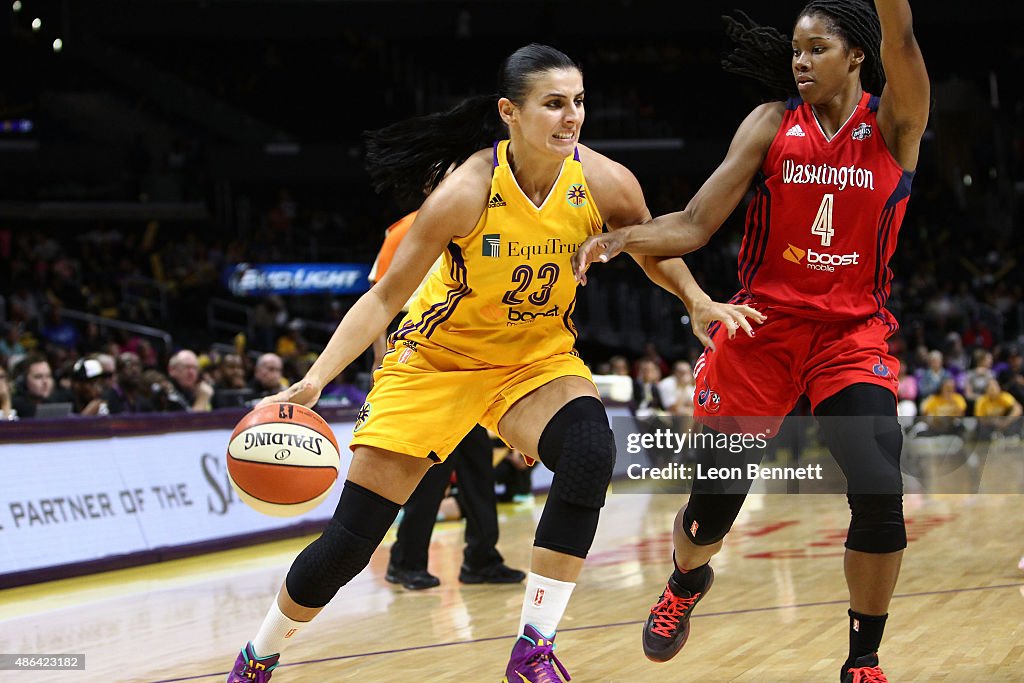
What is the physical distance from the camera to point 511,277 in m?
4.03

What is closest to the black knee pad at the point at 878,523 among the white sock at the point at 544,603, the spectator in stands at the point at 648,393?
the white sock at the point at 544,603

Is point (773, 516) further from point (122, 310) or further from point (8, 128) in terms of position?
point (8, 128)

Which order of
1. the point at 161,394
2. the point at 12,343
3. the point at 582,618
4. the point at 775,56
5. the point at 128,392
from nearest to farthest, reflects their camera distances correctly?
the point at 775,56 → the point at 582,618 → the point at 161,394 → the point at 128,392 → the point at 12,343

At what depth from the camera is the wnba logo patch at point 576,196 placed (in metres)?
4.09

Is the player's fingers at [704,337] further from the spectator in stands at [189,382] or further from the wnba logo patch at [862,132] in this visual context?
the spectator in stands at [189,382]

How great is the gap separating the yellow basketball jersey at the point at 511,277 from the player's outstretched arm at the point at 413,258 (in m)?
0.07

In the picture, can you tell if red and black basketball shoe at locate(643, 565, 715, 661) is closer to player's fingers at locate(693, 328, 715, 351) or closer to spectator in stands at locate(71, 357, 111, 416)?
player's fingers at locate(693, 328, 715, 351)

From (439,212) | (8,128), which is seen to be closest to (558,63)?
(439,212)

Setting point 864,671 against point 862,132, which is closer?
point 864,671

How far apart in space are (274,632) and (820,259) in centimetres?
218

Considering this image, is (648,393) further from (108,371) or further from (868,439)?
(868,439)

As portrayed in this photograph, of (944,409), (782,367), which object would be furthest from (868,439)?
(944,409)

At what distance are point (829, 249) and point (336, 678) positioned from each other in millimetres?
2405

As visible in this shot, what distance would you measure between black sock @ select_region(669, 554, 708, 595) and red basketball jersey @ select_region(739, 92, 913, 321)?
109 centimetres
